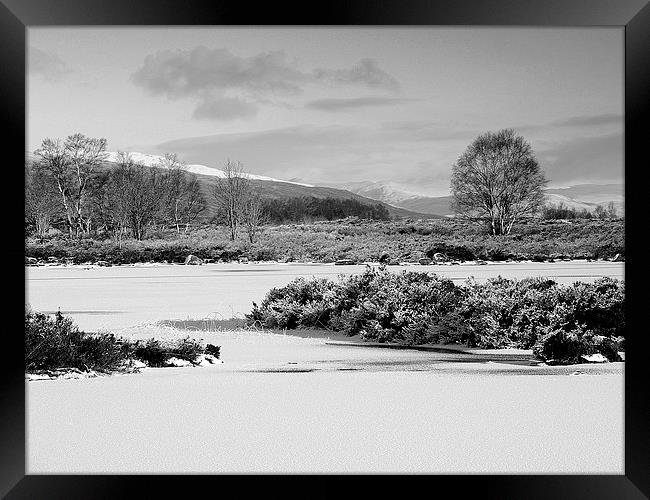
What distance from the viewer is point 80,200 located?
1267cm

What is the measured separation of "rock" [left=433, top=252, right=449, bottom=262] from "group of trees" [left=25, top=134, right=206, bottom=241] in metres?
4.00

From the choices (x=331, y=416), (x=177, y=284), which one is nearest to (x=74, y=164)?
(x=177, y=284)

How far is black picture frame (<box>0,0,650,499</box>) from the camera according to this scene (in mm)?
3219

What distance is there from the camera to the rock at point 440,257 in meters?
12.7

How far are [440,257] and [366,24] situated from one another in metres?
9.67

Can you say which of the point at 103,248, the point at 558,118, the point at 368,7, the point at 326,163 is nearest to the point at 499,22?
the point at 368,7

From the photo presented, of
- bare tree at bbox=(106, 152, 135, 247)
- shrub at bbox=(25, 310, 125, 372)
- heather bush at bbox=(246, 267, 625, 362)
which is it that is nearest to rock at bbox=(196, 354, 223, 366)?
shrub at bbox=(25, 310, 125, 372)

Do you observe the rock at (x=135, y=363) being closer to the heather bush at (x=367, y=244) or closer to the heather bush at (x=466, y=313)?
the heather bush at (x=466, y=313)

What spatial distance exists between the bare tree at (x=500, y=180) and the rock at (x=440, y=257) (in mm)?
838

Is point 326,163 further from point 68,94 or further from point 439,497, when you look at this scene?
point 439,497

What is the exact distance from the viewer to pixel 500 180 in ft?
39.9

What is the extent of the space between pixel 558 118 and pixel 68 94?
791 centimetres

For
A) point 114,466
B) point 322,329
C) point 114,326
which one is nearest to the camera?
point 114,466

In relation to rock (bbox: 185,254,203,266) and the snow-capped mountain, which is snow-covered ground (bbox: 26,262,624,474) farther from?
rock (bbox: 185,254,203,266)
